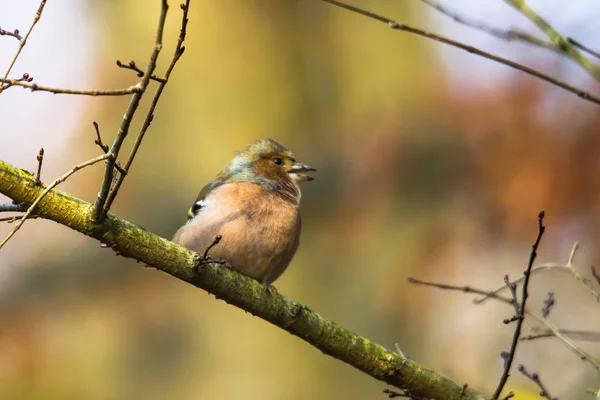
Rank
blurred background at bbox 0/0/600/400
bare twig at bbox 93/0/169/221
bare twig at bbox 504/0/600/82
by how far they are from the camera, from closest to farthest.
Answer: bare twig at bbox 504/0/600/82
bare twig at bbox 93/0/169/221
blurred background at bbox 0/0/600/400

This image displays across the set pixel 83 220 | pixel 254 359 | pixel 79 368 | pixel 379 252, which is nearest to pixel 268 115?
pixel 379 252

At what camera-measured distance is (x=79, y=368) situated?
387 inches

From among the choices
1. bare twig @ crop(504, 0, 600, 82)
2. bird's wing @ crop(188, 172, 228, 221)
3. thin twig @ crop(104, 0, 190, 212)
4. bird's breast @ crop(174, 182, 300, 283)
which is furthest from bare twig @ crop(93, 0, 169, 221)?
bird's wing @ crop(188, 172, 228, 221)

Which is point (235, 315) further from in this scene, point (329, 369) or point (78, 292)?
point (78, 292)

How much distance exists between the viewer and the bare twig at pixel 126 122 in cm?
233

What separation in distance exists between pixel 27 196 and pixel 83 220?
0.76ft

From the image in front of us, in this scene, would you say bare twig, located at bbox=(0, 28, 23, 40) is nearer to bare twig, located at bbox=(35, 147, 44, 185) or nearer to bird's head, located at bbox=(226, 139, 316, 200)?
bare twig, located at bbox=(35, 147, 44, 185)

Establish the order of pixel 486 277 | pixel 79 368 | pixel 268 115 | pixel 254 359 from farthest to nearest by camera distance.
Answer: pixel 268 115 → pixel 254 359 → pixel 79 368 → pixel 486 277

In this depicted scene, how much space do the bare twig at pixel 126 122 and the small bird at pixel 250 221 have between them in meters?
1.11

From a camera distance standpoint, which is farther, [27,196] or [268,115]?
[268,115]

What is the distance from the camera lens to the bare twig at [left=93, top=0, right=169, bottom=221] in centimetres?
233

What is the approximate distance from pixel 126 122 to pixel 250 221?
1850 millimetres

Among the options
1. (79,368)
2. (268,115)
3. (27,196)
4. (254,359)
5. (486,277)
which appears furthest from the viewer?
(268,115)

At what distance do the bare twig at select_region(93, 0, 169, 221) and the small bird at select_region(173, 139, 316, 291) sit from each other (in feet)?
3.64
